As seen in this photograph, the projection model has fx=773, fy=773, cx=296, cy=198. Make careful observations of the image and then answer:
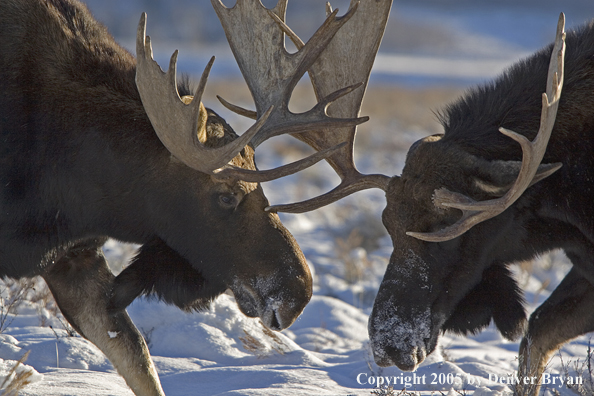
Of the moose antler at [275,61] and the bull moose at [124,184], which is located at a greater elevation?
the moose antler at [275,61]

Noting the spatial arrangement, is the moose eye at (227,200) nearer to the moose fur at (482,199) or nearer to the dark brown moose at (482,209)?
the dark brown moose at (482,209)

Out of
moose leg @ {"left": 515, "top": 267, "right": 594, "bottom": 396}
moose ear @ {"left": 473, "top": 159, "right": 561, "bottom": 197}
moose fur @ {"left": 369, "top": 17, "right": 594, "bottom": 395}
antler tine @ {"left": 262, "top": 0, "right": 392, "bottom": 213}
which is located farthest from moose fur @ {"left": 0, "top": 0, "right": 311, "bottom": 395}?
moose leg @ {"left": 515, "top": 267, "right": 594, "bottom": 396}

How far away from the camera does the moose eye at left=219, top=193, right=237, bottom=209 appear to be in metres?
→ 3.98

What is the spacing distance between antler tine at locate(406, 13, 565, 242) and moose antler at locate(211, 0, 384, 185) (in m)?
0.76

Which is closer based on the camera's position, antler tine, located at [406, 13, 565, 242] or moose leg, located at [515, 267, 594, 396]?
antler tine, located at [406, 13, 565, 242]

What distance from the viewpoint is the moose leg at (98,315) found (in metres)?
4.13

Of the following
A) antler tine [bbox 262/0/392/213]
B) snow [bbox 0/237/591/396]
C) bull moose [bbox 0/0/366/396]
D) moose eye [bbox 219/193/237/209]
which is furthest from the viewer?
antler tine [bbox 262/0/392/213]

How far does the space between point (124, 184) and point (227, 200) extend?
54 cm

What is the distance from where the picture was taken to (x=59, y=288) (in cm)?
423

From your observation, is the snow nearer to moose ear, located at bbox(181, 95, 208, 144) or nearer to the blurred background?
the blurred background

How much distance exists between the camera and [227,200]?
13.1 feet

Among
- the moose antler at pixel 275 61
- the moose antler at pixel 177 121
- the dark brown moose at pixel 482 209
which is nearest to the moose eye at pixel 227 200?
the moose antler at pixel 177 121

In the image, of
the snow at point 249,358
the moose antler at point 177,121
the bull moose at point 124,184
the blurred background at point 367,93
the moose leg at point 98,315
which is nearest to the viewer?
the moose antler at point 177,121

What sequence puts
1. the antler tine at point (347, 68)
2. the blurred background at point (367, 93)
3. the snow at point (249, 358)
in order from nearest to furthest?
1. the snow at point (249, 358)
2. the antler tine at point (347, 68)
3. the blurred background at point (367, 93)
